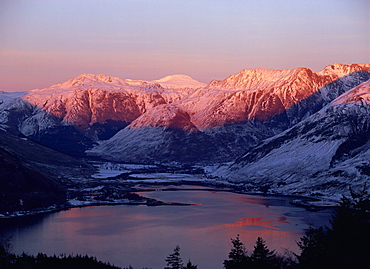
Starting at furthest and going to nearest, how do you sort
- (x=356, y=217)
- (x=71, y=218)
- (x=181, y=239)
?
(x=71, y=218) < (x=181, y=239) < (x=356, y=217)

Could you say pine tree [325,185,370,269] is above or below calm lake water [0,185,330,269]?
above

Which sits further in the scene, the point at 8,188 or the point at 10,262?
the point at 8,188

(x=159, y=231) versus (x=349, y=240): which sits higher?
(x=349, y=240)

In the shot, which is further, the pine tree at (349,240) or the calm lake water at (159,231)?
the calm lake water at (159,231)

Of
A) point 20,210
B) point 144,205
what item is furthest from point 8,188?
point 144,205

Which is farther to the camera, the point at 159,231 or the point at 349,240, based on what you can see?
the point at 159,231

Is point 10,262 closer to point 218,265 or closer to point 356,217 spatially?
point 218,265

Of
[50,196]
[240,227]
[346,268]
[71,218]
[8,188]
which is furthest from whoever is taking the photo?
[50,196]

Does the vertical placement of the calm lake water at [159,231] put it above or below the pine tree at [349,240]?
below
